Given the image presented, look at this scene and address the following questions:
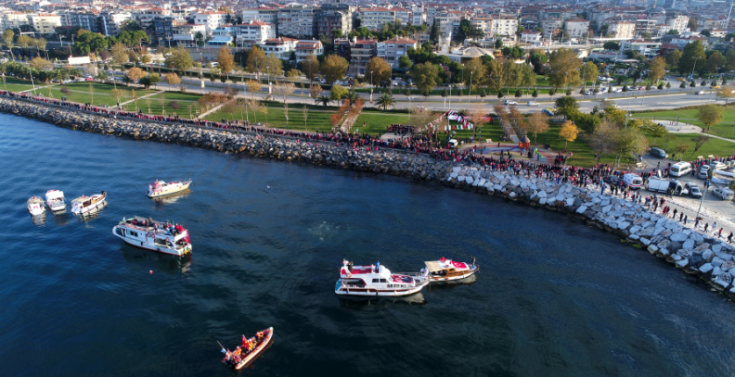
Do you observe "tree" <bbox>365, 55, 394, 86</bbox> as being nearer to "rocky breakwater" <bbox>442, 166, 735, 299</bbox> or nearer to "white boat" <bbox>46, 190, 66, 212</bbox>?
"rocky breakwater" <bbox>442, 166, 735, 299</bbox>

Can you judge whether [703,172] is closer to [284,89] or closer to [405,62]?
[284,89]

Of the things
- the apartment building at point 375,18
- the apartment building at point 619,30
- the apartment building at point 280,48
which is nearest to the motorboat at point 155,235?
the apartment building at point 280,48

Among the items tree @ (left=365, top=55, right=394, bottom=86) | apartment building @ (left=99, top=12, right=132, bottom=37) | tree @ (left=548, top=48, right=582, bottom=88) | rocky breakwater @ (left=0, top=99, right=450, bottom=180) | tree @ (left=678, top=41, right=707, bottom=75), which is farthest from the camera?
apartment building @ (left=99, top=12, right=132, bottom=37)

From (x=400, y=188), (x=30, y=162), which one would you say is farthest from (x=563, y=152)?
(x=30, y=162)

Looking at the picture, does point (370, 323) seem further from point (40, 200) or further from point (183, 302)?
point (40, 200)

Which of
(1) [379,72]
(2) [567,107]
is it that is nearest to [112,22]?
(1) [379,72]

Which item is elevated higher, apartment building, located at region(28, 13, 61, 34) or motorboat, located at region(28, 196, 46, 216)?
apartment building, located at region(28, 13, 61, 34)

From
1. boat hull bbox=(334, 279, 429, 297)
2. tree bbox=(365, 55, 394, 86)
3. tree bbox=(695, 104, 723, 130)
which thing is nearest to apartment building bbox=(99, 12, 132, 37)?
tree bbox=(365, 55, 394, 86)
